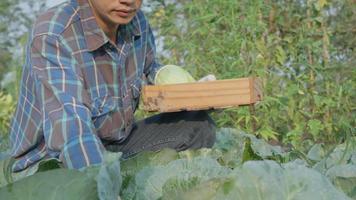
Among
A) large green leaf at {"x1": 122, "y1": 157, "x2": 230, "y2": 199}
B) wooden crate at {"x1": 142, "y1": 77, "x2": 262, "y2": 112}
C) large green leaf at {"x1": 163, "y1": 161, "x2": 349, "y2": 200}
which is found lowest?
wooden crate at {"x1": 142, "y1": 77, "x2": 262, "y2": 112}

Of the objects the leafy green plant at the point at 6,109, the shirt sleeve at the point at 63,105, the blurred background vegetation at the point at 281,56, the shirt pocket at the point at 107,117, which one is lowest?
the leafy green plant at the point at 6,109

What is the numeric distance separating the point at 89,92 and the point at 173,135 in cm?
43

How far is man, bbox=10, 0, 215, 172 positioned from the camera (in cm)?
188

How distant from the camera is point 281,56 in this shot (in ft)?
12.6

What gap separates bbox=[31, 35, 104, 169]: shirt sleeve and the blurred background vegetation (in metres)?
1.48

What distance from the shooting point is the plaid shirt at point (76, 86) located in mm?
1853

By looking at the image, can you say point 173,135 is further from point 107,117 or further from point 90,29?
point 90,29

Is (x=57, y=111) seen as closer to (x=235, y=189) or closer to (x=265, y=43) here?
(x=235, y=189)

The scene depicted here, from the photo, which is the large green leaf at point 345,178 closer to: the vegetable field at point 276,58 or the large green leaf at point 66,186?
the large green leaf at point 66,186

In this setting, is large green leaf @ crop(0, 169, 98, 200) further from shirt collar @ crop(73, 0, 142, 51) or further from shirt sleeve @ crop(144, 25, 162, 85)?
shirt sleeve @ crop(144, 25, 162, 85)

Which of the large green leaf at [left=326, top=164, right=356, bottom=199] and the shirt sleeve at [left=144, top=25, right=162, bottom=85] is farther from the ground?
the large green leaf at [left=326, top=164, right=356, bottom=199]

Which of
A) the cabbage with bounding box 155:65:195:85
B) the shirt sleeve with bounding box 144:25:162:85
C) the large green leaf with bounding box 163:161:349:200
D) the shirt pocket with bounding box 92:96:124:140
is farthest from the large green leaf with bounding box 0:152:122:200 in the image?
the shirt sleeve with bounding box 144:25:162:85

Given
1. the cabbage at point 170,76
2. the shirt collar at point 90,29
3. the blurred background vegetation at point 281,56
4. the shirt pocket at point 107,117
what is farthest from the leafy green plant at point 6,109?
the shirt collar at point 90,29

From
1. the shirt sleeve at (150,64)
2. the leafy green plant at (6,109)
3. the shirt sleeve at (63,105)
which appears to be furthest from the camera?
the leafy green plant at (6,109)
